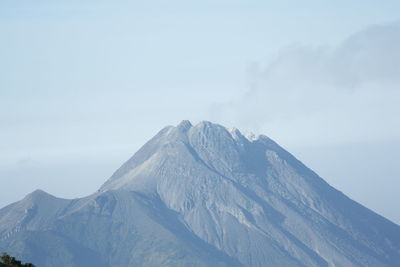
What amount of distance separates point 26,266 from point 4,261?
235 centimetres

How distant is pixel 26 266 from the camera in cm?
8506

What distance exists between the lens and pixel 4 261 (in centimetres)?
8394
